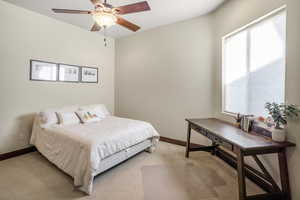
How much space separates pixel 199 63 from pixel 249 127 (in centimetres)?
171

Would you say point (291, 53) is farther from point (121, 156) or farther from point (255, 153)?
point (121, 156)

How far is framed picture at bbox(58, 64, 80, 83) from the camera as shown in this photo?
11.7 ft

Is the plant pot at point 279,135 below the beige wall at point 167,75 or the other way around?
below

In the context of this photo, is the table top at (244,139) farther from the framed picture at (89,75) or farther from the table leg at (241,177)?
the framed picture at (89,75)

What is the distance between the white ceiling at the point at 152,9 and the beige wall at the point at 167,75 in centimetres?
27

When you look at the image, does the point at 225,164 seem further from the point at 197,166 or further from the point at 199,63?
the point at 199,63

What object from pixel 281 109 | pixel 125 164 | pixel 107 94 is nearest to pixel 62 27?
pixel 107 94

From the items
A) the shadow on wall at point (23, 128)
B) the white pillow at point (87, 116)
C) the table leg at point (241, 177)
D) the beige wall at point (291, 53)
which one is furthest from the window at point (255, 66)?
the shadow on wall at point (23, 128)

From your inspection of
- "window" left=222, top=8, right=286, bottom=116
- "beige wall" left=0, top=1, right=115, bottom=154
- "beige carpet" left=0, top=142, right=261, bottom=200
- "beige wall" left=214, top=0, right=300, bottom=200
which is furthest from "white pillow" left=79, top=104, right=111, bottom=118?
"beige wall" left=214, top=0, right=300, bottom=200

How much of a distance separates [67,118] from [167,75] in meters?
2.41

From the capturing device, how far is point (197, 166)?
8.62ft

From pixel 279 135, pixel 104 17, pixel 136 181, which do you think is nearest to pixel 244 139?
pixel 279 135

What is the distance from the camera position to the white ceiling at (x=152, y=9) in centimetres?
→ 274

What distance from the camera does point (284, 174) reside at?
1.69 m
